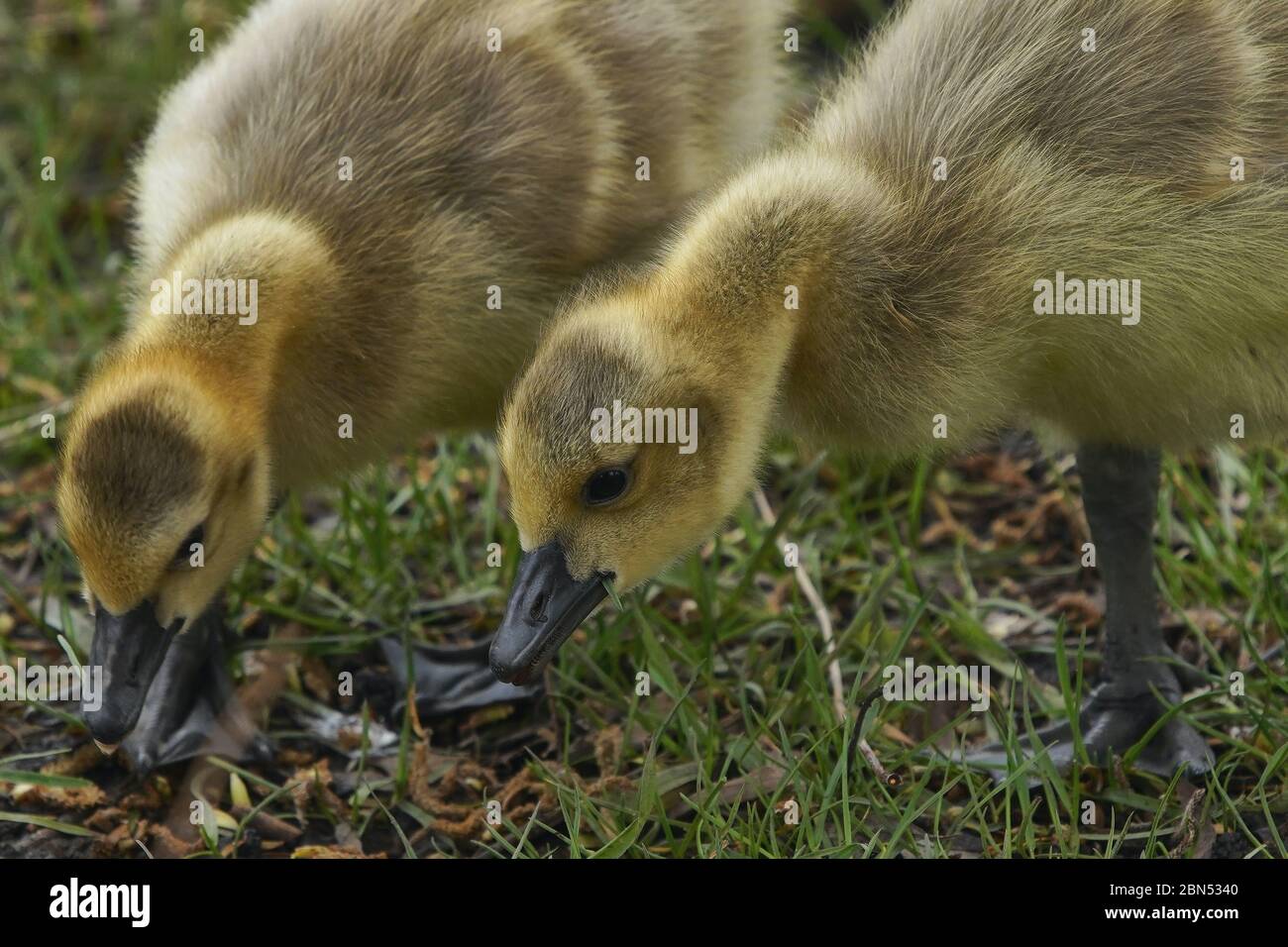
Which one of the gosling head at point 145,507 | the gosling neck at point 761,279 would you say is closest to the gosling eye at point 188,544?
the gosling head at point 145,507

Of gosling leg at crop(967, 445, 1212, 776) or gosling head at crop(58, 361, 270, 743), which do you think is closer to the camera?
gosling head at crop(58, 361, 270, 743)

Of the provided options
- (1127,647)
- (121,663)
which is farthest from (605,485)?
(1127,647)

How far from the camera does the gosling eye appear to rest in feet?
9.80

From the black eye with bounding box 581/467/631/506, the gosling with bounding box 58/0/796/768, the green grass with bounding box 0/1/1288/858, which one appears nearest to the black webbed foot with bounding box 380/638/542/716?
the green grass with bounding box 0/1/1288/858

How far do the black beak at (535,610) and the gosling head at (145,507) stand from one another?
55 cm

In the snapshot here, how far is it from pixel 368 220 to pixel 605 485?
843 mm

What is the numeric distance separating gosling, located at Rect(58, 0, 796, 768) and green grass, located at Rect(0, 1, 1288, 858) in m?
0.45

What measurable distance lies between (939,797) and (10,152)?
139 inches

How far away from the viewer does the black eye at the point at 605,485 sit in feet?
9.30

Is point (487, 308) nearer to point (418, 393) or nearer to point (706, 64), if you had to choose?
point (418, 393)

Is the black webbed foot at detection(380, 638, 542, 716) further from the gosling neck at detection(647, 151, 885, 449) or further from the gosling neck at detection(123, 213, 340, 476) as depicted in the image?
the gosling neck at detection(647, 151, 885, 449)

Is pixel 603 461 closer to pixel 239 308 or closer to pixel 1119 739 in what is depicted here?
pixel 239 308

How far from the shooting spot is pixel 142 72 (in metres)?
5.30

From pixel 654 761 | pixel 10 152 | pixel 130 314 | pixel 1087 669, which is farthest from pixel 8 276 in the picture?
pixel 1087 669
